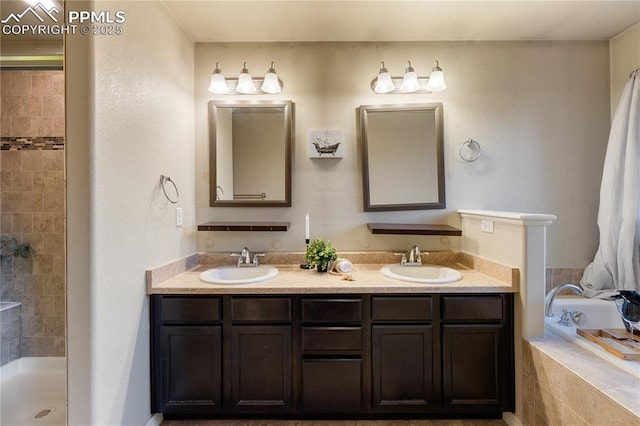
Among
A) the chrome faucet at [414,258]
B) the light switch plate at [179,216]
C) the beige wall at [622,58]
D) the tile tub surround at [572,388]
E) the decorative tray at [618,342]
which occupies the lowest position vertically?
the tile tub surround at [572,388]

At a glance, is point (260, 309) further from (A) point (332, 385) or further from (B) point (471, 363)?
(B) point (471, 363)

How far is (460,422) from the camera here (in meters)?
1.78

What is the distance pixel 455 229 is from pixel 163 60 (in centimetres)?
237

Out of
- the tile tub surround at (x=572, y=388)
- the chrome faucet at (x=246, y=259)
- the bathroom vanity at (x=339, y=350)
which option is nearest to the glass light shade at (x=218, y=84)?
the chrome faucet at (x=246, y=259)

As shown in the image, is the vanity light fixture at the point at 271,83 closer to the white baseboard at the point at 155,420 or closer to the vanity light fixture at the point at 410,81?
the vanity light fixture at the point at 410,81

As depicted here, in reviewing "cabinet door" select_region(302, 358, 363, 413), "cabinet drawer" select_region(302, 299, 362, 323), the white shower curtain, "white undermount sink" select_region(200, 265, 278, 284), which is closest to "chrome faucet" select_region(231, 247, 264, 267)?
"white undermount sink" select_region(200, 265, 278, 284)

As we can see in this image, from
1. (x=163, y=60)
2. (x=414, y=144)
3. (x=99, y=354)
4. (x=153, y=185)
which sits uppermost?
(x=163, y=60)

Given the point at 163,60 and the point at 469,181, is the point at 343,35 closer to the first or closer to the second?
the point at 163,60

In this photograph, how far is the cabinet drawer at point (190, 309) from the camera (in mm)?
1733

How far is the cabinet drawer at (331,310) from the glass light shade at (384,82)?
1.60 meters

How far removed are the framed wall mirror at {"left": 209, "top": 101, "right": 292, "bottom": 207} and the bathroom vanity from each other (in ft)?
2.71

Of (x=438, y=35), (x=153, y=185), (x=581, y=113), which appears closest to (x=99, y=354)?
(x=153, y=185)

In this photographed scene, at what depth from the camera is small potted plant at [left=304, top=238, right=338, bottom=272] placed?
2051mm

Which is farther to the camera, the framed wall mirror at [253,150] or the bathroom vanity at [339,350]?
the framed wall mirror at [253,150]
